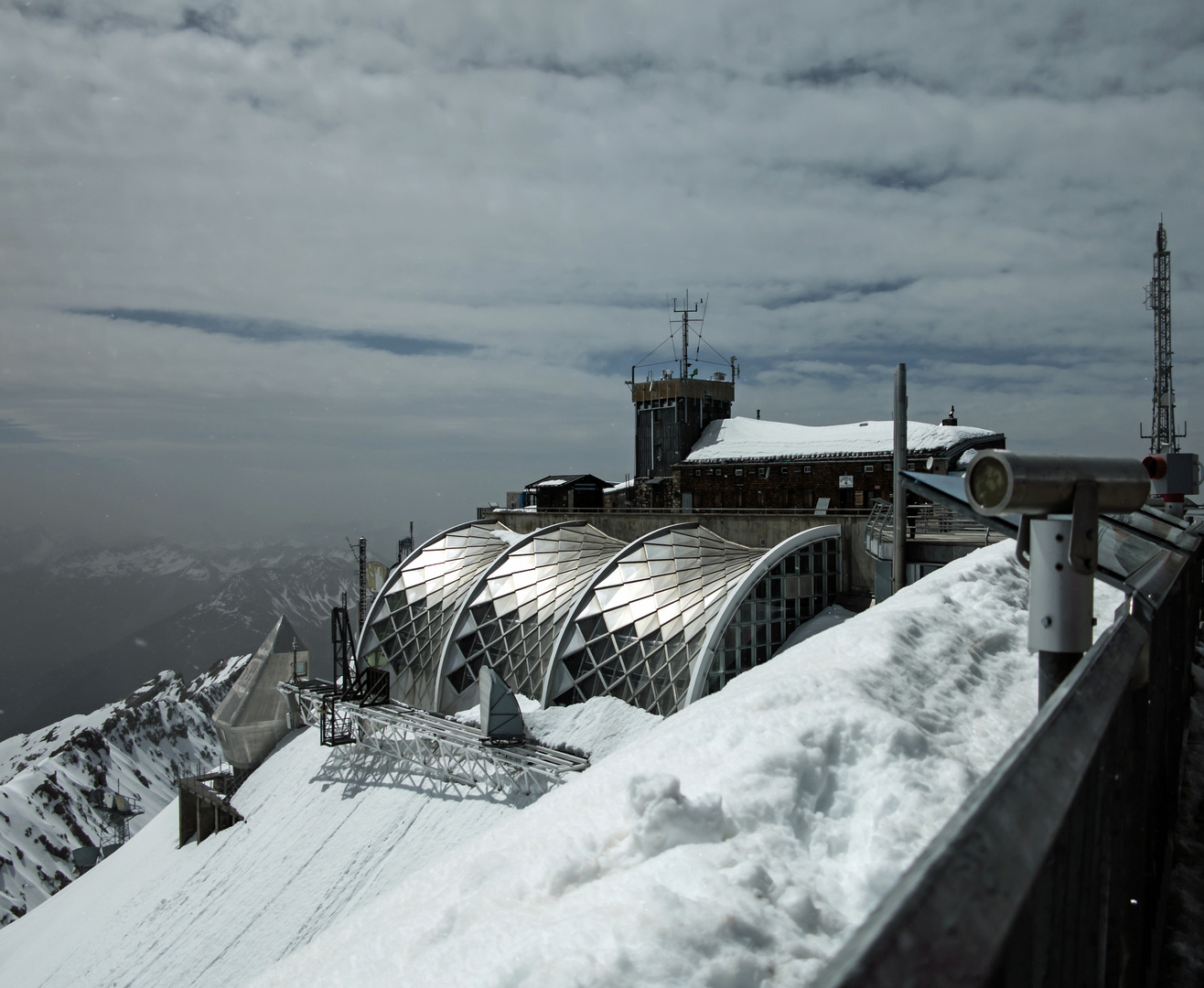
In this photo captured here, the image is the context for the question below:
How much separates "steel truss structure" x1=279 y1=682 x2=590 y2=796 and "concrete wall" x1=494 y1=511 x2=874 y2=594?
9600mm

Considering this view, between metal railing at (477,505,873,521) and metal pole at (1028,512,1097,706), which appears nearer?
metal pole at (1028,512,1097,706)

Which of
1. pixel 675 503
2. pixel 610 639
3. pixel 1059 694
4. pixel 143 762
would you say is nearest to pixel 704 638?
pixel 610 639

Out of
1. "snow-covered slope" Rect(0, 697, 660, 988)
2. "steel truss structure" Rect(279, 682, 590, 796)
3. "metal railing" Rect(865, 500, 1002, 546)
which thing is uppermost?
"metal railing" Rect(865, 500, 1002, 546)

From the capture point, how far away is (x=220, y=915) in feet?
56.4

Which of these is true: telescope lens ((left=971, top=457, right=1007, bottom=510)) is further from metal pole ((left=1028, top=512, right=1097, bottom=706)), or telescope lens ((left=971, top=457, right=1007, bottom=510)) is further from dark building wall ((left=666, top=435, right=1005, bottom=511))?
dark building wall ((left=666, top=435, right=1005, bottom=511))

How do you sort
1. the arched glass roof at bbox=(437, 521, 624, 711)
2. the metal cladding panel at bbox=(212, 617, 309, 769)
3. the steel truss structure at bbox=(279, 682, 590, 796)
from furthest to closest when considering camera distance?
the metal cladding panel at bbox=(212, 617, 309, 769)
the arched glass roof at bbox=(437, 521, 624, 711)
the steel truss structure at bbox=(279, 682, 590, 796)

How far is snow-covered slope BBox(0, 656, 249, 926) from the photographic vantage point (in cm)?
8931

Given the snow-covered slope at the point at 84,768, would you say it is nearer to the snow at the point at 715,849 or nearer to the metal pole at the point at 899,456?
the metal pole at the point at 899,456

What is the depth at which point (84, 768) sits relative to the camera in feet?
394

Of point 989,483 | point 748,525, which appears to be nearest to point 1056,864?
point 989,483

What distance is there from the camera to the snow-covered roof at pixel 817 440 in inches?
1209

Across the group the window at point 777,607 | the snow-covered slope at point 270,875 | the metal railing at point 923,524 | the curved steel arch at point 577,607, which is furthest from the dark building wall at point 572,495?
the window at point 777,607

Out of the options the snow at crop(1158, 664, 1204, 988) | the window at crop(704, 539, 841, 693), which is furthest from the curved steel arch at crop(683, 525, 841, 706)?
the snow at crop(1158, 664, 1204, 988)

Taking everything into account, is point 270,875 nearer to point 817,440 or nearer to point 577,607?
point 577,607
